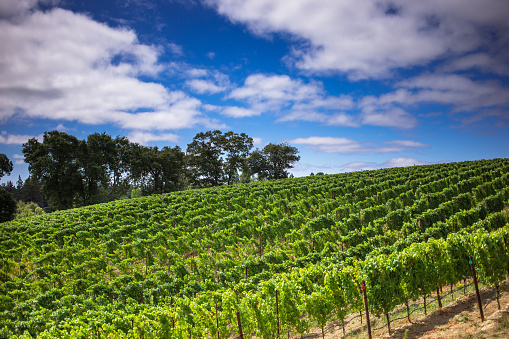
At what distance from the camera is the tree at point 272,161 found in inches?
2611

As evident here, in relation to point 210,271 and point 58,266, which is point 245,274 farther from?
point 58,266

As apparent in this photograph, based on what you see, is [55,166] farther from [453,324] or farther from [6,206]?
[453,324]

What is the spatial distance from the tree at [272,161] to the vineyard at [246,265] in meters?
40.4

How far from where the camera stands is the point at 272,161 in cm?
6681

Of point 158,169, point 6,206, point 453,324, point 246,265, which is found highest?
point 158,169

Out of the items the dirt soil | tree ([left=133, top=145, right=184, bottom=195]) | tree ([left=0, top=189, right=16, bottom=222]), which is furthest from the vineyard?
tree ([left=133, top=145, right=184, bottom=195])

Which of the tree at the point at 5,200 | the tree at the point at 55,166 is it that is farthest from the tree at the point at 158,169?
the tree at the point at 5,200

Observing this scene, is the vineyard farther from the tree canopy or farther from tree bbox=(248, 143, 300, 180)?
tree bbox=(248, 143, 300, 180)

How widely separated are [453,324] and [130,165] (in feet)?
187

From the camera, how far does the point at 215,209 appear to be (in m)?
24.0

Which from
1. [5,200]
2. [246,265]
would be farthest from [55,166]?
[246,265]

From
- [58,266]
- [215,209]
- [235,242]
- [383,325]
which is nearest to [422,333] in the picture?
[383,325]

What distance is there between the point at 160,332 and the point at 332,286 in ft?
17.8

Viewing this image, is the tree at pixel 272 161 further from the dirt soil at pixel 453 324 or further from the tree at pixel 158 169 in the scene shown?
the dirt soil at pixel 453 324
